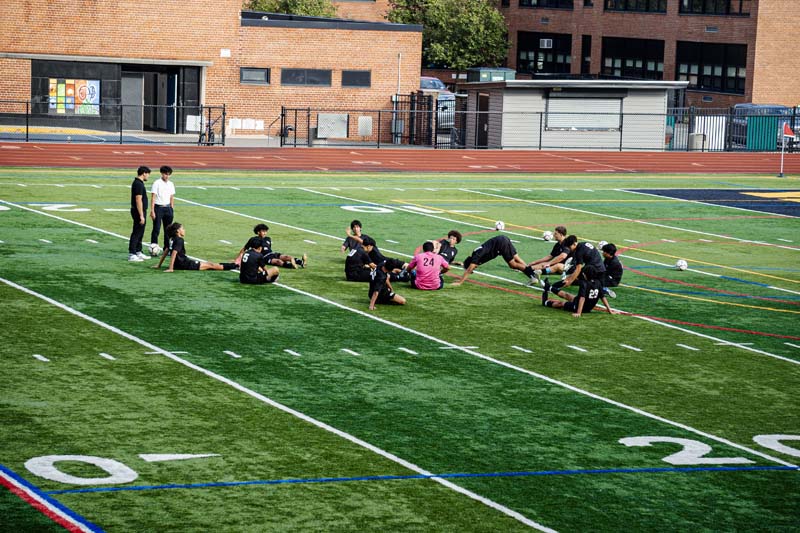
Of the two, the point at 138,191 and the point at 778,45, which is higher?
the point at 778,45

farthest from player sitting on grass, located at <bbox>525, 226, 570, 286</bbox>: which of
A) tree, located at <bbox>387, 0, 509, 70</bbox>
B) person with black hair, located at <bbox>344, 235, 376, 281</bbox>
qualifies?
tree, located at <bbox>387, 0, 509, 70</bbox>

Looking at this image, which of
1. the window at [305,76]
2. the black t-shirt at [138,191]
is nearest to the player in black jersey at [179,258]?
the black t-shirt at [138,191]

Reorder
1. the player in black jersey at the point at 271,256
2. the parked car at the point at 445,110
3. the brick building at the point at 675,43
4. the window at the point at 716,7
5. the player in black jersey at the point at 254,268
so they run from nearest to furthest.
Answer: the player in black jersey at the point at 254,268 < the player in black jersey at the point at 271,256 < the parked car at the point at 445,110 < the brick building at the point at 675,43 < the window at the point at 716,7

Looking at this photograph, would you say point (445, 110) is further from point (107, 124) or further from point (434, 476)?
point (434, 476)

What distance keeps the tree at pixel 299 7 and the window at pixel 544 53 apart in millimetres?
15169

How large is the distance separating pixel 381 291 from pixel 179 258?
4.75 m

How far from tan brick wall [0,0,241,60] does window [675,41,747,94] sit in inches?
1338

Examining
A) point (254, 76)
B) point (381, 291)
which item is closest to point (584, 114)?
point (254, 76)

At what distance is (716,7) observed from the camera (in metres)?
84.9

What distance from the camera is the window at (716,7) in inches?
3282

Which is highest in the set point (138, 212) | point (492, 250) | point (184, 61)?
point (184, 61)

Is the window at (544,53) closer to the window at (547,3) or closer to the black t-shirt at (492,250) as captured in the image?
the window at (547,3)

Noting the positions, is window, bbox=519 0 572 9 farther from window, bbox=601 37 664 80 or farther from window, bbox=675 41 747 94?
window, bbox=675 41 747 94

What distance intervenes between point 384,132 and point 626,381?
5090cm
